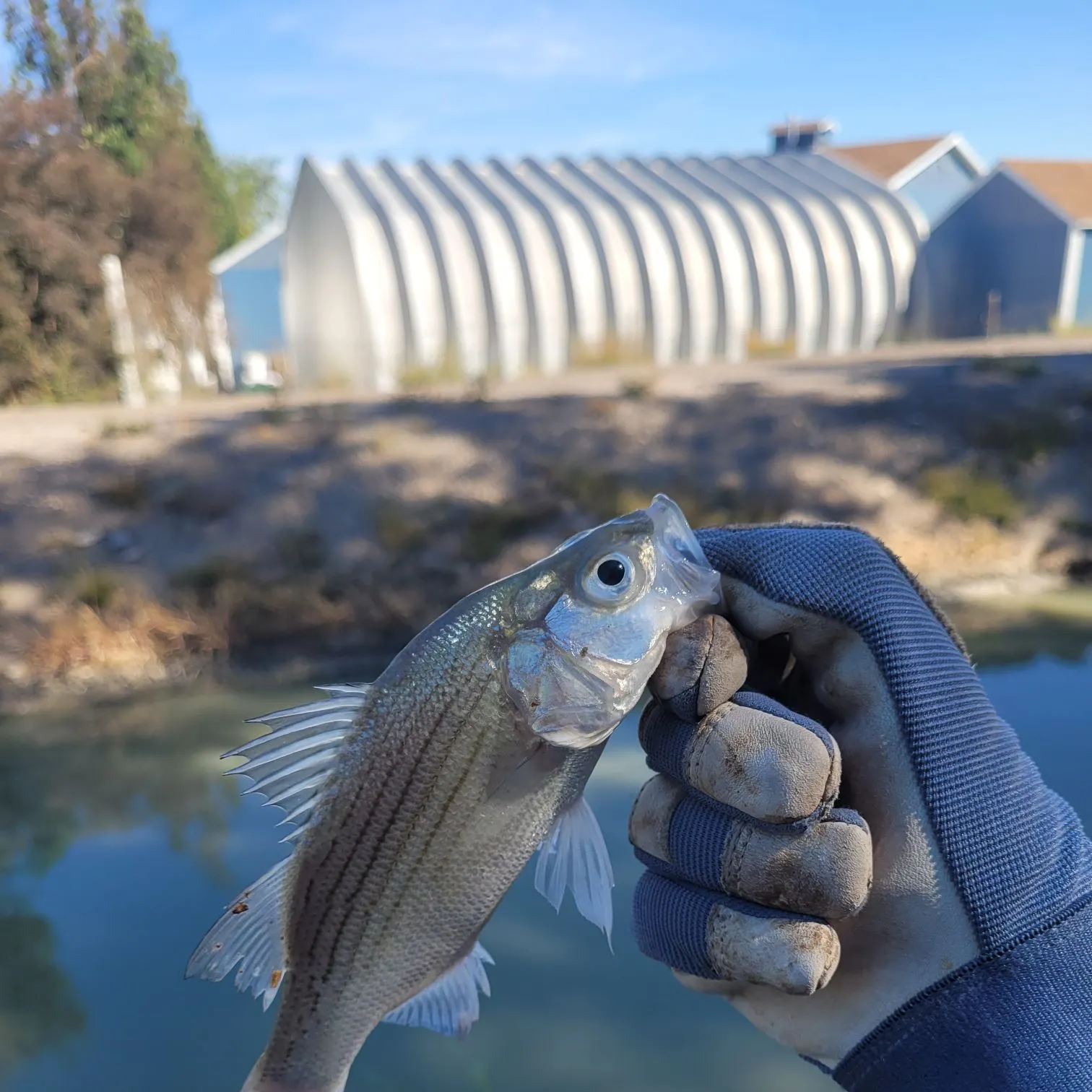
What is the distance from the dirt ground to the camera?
861cm

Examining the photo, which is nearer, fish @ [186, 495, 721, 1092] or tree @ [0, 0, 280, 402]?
fish @ [186, 495, 721, 1092]

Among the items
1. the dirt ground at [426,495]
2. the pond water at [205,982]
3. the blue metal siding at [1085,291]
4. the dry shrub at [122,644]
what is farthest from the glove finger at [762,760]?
the blue metal siding at [1085,291]

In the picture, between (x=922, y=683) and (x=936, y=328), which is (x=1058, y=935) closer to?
(x=922, y=683)

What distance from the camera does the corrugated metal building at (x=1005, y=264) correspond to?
890 inches

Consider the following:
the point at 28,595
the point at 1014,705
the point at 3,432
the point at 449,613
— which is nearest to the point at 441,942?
the point at 449,613

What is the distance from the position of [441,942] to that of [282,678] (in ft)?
21.8

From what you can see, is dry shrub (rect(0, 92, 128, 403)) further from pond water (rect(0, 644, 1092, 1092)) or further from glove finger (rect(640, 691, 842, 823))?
glove finger (rect(640, 691, 842, 823))

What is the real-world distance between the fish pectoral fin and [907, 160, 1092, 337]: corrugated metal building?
23.7 m

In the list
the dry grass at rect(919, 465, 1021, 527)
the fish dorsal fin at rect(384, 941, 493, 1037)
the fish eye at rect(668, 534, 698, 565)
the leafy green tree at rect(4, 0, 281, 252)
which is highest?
the leafy green tree at rect(4, 0, 281, 252)

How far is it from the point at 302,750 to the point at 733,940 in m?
1.04

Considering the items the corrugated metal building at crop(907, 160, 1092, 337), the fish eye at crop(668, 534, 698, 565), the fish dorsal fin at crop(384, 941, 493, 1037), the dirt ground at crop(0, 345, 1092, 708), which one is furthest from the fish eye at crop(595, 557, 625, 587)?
the corrugated metal building at crop(907, 160, 1092, 337)

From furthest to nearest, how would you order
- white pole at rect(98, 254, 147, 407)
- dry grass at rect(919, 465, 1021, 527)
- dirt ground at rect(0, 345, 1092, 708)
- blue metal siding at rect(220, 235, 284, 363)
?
blue metal siding at rect(220, 235, 284, 363) → white pole at rect(98, 254, 147, 407) → dry grass at rect(919, 465, 1021, 527) → dirt ground at rect(0, 345, 1092, 708)

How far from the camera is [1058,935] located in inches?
76.4

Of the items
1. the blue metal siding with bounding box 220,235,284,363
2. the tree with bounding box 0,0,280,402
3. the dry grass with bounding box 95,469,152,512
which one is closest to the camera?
the dry grass with bounding box 95,469,152,512
